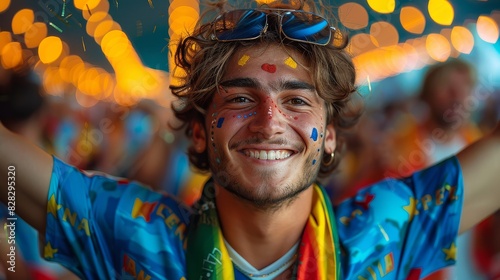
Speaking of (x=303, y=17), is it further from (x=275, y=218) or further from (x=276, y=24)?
(x=275, y=218)

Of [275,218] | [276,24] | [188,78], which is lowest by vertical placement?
[275,218]

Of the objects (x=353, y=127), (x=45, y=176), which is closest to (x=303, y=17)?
(x=353, y=127)

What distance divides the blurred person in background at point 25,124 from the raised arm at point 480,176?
141 cm

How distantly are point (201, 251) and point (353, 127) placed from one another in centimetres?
84

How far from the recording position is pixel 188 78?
1.88 m

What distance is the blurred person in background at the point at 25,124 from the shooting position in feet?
6.93

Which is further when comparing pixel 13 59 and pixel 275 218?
pixel 13 59

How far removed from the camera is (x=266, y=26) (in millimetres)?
1700

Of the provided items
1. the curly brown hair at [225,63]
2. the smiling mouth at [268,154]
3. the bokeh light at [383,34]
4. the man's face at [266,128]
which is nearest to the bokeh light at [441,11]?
the bokeh light at [383,34]

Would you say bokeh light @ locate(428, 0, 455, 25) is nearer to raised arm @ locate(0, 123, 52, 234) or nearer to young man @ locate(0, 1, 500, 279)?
young man @ locate(0, 1, 500, 279)

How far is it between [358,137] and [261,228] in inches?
36.4

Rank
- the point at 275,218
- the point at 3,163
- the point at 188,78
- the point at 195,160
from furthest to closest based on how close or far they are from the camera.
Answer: the point at 195,160 → the point at 188,78 → the point at 275,218 → the point at 3,163

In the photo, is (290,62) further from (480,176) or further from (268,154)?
(480,176)

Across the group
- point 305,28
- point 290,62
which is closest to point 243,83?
point 290,62
